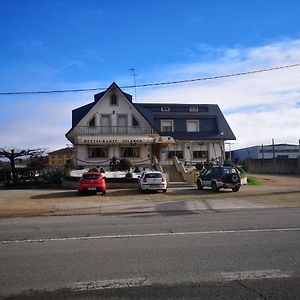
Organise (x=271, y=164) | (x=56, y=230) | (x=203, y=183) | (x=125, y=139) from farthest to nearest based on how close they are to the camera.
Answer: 1. (x=271, y=164)
2. (x=125, y=139)
3. (x=203, y=183)
4. (x=56, y=230)

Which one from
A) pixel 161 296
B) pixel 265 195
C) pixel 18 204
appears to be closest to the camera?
pixel 161 296

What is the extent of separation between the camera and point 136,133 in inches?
1702

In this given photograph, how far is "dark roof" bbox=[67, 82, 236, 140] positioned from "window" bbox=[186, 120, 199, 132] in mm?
402

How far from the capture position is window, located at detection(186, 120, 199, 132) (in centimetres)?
4866

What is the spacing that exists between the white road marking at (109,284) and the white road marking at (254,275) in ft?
4.04

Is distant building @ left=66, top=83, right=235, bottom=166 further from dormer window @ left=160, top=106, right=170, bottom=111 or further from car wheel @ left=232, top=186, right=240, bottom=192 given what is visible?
car wheel @ left=232, top=186, right=240, bottom=192

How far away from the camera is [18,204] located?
69.3 ft

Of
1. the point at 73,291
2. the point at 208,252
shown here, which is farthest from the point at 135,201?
the point at 73,291

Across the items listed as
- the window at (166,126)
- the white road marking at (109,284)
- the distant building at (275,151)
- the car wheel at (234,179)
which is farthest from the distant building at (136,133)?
the distant building at (275,151)

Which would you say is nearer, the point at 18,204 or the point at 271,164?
the point at 18,204

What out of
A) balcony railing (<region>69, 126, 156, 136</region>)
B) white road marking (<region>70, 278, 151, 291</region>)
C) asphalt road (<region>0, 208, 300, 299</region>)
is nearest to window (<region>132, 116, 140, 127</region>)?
balcony railing (<region>69, 126, 156, 136</region>)

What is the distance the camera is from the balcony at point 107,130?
4238cm

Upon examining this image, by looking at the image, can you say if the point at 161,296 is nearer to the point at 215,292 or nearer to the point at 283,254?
the point at 215,292

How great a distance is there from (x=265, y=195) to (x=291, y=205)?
4926mm
